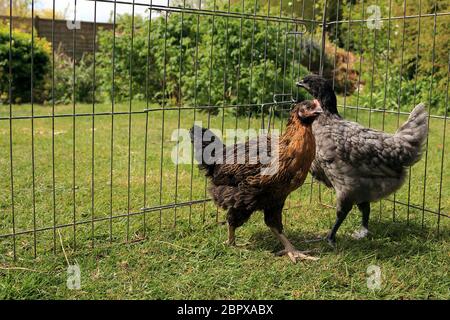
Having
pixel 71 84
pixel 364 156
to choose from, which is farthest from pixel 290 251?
pixel 71 84

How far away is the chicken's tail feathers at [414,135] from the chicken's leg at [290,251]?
113cm

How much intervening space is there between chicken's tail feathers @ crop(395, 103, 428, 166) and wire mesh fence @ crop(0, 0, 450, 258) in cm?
23

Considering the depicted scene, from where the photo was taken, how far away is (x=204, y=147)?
3924 millimetres

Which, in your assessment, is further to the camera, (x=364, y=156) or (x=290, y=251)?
(x=364, y=156)

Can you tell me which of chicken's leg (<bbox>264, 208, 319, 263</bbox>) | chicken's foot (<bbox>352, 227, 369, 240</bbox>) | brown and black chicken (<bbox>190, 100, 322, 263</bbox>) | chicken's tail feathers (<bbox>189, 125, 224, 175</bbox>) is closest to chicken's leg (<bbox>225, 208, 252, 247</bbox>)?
brown and black chicken (<bbox>190, 100, 322, 263</bbox>)

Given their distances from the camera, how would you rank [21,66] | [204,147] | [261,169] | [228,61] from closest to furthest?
1. [261,169]
2. [204,147]
3. [228,61]
4. [21,66]

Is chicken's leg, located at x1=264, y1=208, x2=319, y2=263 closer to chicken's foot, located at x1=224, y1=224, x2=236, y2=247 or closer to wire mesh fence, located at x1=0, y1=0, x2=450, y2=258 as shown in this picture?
chicken's foot, located at x1=224, y1=224, x2=236, y2=247

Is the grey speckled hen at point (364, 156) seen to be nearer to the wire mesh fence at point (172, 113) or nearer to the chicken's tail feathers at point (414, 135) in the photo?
the chicken's tail feathers at point (414, 135)

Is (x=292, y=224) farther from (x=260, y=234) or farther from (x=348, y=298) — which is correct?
(x=348, y=298)

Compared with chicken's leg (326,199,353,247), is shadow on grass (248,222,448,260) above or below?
below

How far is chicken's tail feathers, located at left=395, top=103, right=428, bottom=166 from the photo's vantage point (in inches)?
150

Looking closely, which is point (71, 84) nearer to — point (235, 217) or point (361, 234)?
point (235, 217)

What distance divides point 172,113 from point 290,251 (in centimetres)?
755

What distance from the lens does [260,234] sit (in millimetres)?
4121
